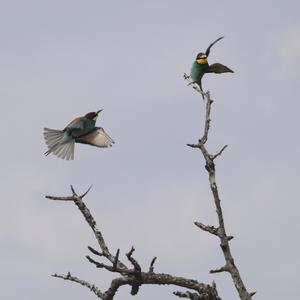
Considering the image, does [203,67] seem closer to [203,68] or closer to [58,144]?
[203,68]

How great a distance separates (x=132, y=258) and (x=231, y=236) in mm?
1258

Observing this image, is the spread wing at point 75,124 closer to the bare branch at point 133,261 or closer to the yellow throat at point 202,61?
the yellow throat at point 202,61

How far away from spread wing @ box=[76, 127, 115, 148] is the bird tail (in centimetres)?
24

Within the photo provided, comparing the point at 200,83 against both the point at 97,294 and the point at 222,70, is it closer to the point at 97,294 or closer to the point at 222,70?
the point at 222,70

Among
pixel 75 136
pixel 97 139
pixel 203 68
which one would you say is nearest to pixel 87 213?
pixel 97 139

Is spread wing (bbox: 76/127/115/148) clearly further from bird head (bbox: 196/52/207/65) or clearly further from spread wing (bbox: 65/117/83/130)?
bird head (bbox: 196/52/207/65)

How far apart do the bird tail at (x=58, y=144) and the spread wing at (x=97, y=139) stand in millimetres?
236

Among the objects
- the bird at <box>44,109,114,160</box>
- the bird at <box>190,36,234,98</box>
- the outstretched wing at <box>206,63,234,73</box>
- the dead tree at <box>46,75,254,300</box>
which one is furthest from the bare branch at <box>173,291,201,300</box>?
the outstretched wing at <box>206,63,234,73</box>

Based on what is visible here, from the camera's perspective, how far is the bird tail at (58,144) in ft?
40.0

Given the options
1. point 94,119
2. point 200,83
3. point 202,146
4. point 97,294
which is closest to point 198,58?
point 200,83

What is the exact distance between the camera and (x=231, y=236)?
7.89m

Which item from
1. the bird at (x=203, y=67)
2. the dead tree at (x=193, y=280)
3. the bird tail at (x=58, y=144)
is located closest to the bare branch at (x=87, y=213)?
the dead tree at (x=193, y=280)

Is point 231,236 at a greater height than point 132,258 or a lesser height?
greater

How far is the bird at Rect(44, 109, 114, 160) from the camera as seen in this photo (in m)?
12.2
